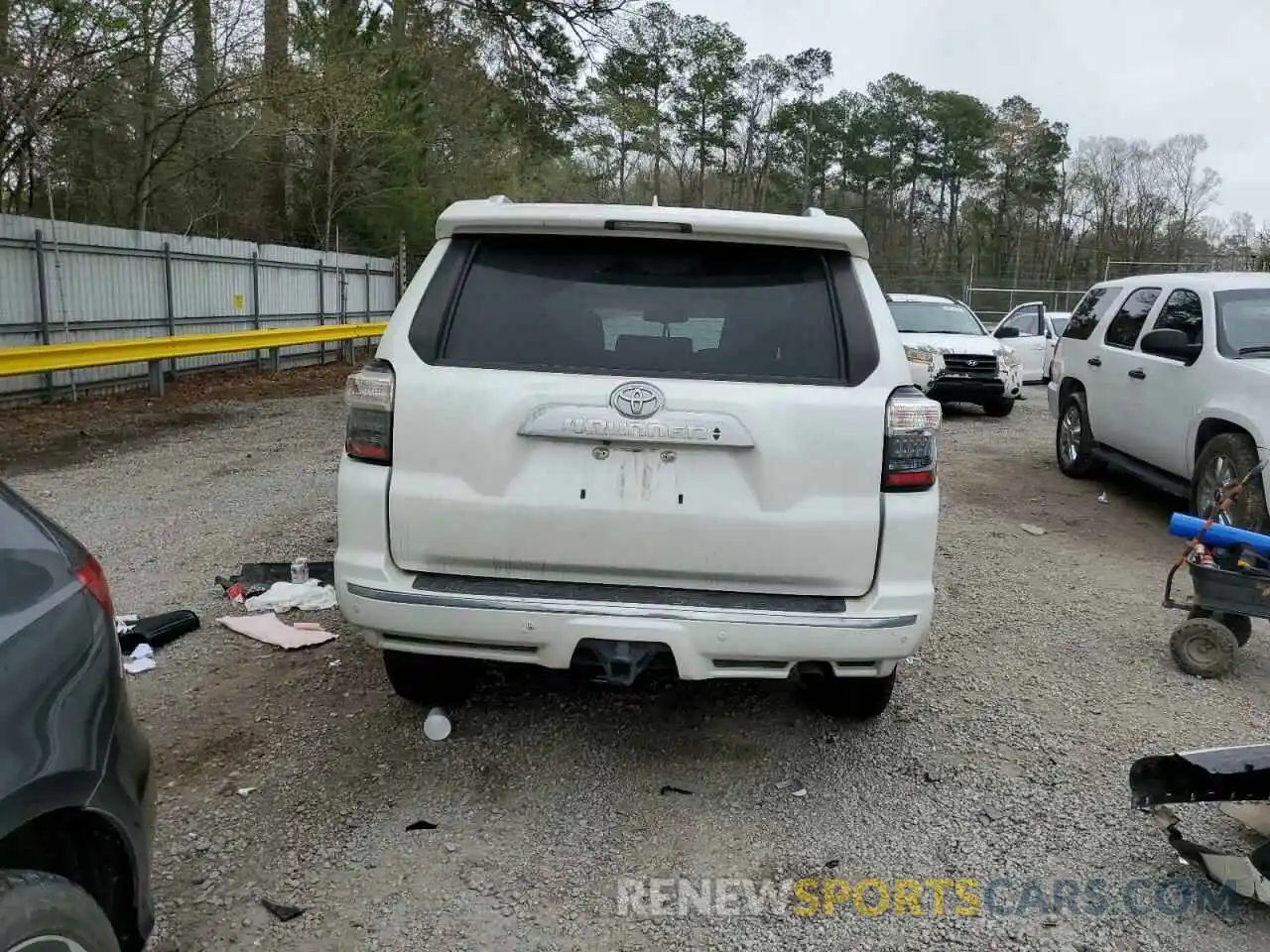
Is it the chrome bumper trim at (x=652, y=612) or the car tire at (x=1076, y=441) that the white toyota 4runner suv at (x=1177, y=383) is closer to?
the car tire at (x=1076, y=441)

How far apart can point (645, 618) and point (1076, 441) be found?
25.0ft

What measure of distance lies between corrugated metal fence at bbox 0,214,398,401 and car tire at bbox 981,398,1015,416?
11.8 metres

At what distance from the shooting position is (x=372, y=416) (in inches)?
124

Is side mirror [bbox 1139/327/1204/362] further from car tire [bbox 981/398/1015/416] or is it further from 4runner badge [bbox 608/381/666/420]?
car tire [bbox 981/398/1015/416]

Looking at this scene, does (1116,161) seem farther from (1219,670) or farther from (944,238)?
(1219,670)

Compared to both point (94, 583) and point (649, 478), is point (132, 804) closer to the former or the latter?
point (94, 583)

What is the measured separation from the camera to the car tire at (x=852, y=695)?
12.3 ft

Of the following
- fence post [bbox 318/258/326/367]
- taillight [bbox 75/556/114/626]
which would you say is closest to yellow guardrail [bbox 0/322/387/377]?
fence post [bbox 318/258/326/367]

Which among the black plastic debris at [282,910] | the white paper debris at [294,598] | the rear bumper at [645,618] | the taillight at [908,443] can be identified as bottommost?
the black plastic debris at [282,910]

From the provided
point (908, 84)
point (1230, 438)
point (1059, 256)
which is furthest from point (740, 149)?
point (1230, 438)

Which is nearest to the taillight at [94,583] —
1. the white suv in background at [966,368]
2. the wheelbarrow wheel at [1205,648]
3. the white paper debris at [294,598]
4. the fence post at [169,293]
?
the white paper debris at [294,598]

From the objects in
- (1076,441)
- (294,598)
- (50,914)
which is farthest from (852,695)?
(1076,441)

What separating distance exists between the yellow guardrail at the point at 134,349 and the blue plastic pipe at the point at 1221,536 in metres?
10.5

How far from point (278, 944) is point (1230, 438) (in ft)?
20.7
